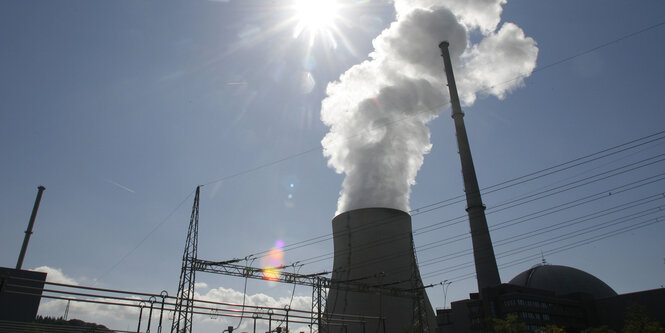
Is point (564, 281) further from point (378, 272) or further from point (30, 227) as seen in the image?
point (30, 227)

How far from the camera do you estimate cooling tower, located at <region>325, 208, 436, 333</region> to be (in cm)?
2262

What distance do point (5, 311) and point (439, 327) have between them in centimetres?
3581

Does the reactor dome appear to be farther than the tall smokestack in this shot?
Yes

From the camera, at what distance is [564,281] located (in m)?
48.2

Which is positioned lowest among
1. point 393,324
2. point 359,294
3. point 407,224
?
point 393,324

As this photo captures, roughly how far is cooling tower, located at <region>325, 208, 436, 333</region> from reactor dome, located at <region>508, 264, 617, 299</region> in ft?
101

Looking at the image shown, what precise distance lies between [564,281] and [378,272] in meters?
36.0

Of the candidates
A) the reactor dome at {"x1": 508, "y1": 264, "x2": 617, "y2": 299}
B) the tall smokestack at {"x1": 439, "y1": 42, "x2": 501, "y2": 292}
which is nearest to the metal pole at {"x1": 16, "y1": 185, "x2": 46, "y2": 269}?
the tall smokestack at {"x1": 439, "y1": 42, "x2": 501, "y2": 292}

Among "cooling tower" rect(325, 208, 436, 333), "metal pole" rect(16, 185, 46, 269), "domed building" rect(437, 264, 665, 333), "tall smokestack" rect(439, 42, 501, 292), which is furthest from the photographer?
"domed building" rect(437, 264, 665, 333)

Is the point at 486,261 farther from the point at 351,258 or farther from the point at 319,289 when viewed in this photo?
the point at 319,289

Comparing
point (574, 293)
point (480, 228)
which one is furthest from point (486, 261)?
point (574, 293)

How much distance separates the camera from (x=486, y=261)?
26.0 metres

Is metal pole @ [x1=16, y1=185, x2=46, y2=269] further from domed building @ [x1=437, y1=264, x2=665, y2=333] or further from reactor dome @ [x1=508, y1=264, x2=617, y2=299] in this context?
reactor dome @ [x1=508, y1=264, x2=617, y2=299]

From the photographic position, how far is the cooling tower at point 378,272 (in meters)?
22.6
